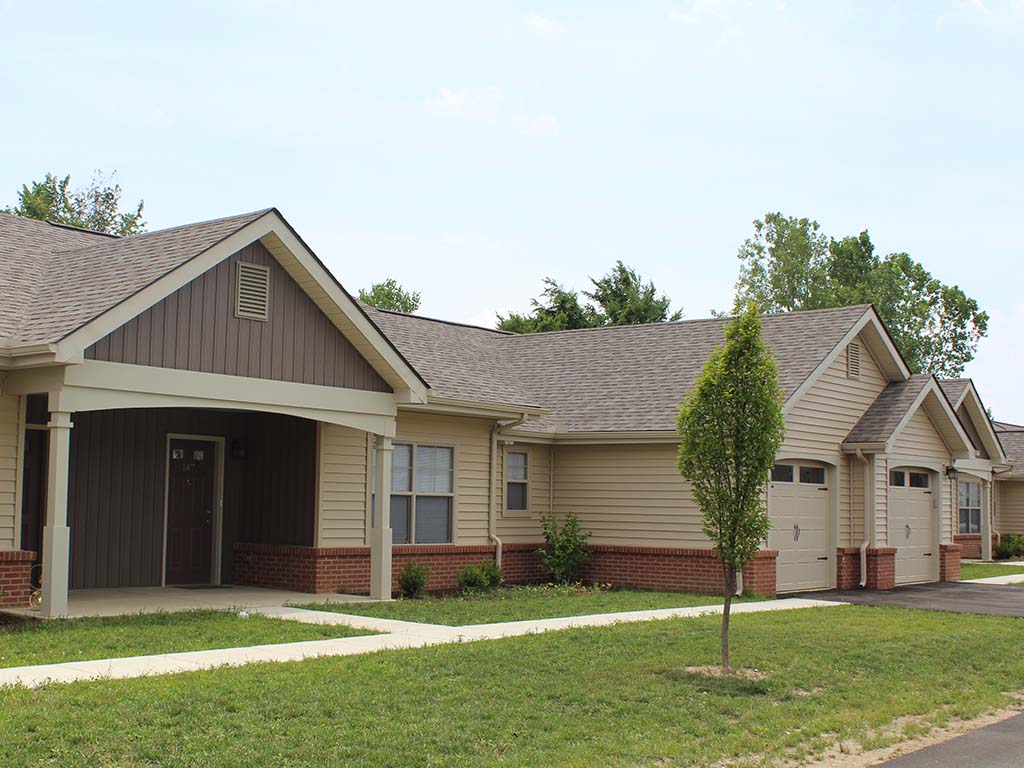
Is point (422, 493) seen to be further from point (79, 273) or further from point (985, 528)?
point (985, 528)

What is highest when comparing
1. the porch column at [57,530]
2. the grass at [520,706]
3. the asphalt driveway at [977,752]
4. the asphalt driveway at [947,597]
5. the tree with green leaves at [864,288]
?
the tree with green leaves at [864,288]

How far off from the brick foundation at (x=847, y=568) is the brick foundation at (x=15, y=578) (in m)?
14.2

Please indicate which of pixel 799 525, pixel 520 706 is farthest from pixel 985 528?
pixel 520 706

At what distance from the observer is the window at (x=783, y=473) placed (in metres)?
20.7

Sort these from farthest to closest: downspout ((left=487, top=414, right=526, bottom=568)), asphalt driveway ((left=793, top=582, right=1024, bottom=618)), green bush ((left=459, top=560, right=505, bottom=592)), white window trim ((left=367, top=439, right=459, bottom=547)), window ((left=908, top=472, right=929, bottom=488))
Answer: window ((left=908, top=472, right=929, bottom=488)), downspout ((left=487, top=414, right=526, bottom=568)), green bush ((left=459, top=560, right=505, bottom=592)), asphalt driveway ((left=793, top=582, right=1024, bottom=618)), white window trim ((left=367, top=439, right=459, bottom=547))

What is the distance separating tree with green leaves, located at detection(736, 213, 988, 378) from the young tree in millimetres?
48876

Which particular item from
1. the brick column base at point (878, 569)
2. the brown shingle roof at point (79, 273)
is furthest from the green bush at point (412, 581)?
the brick column base at point (878, 569)

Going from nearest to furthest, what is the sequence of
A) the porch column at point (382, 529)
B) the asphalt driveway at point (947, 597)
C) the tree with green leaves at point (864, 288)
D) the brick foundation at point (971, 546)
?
the porch column at point (382, 529)
the asphalt driveway at point (947, 597)
the brick foundation at point (971, 546)
the tree with green leaves at point (864, 288)

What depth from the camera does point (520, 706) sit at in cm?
930

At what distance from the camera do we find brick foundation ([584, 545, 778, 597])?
19.8 meters

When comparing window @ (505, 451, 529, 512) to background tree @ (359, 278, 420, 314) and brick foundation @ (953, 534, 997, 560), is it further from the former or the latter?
background tree @ (359, 278, 420, 314)

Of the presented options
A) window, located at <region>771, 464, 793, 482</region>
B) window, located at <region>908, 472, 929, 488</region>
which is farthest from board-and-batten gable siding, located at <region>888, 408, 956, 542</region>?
window, located at <region>771, 464, 793, 482</region>

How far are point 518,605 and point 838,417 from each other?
8423mm

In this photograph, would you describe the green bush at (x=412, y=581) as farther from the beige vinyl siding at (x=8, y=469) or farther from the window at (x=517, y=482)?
the beige vinyl siding at (x=8, y=469)
